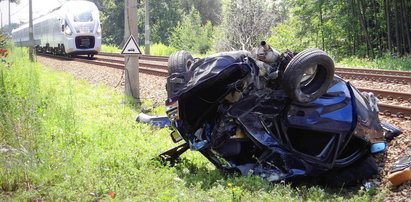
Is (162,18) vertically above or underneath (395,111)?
above

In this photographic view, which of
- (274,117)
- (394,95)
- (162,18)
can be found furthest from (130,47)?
(162,18)

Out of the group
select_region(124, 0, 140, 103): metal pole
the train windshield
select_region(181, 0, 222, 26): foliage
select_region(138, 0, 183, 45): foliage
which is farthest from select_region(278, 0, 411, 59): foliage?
select_region(181, 0, 222, 26): foliage

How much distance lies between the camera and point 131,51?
11469mm

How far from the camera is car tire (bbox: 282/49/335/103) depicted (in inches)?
211

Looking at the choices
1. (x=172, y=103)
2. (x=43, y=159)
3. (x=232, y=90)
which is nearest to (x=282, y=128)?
(x=232, y=90)

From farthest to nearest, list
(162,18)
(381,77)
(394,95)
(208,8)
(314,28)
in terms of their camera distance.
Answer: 1. (208,8)
2. (162,18)
3. (314,28)
4. (381,77)
5. (394,95)

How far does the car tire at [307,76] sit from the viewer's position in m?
5.35

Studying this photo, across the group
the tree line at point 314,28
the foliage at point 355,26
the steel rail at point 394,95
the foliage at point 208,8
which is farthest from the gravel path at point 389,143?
the foliage at point 208,8

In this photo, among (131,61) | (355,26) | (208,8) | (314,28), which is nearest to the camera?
(131,61)

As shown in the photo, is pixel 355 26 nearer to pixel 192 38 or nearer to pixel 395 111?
pixel 192 38

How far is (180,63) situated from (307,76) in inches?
61.8

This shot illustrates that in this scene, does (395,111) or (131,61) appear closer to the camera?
(395,111)

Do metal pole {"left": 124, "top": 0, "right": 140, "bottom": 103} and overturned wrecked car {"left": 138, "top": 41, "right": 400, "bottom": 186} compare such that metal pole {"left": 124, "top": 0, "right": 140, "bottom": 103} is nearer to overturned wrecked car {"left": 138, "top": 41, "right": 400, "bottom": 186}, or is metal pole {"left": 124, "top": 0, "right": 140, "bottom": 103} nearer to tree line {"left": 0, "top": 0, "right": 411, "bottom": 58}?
overturned wrecked car {"left": 138, "top": 41, "right": 400, "bottom": 186}

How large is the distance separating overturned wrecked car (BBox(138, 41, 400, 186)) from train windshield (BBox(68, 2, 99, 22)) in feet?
75.8
